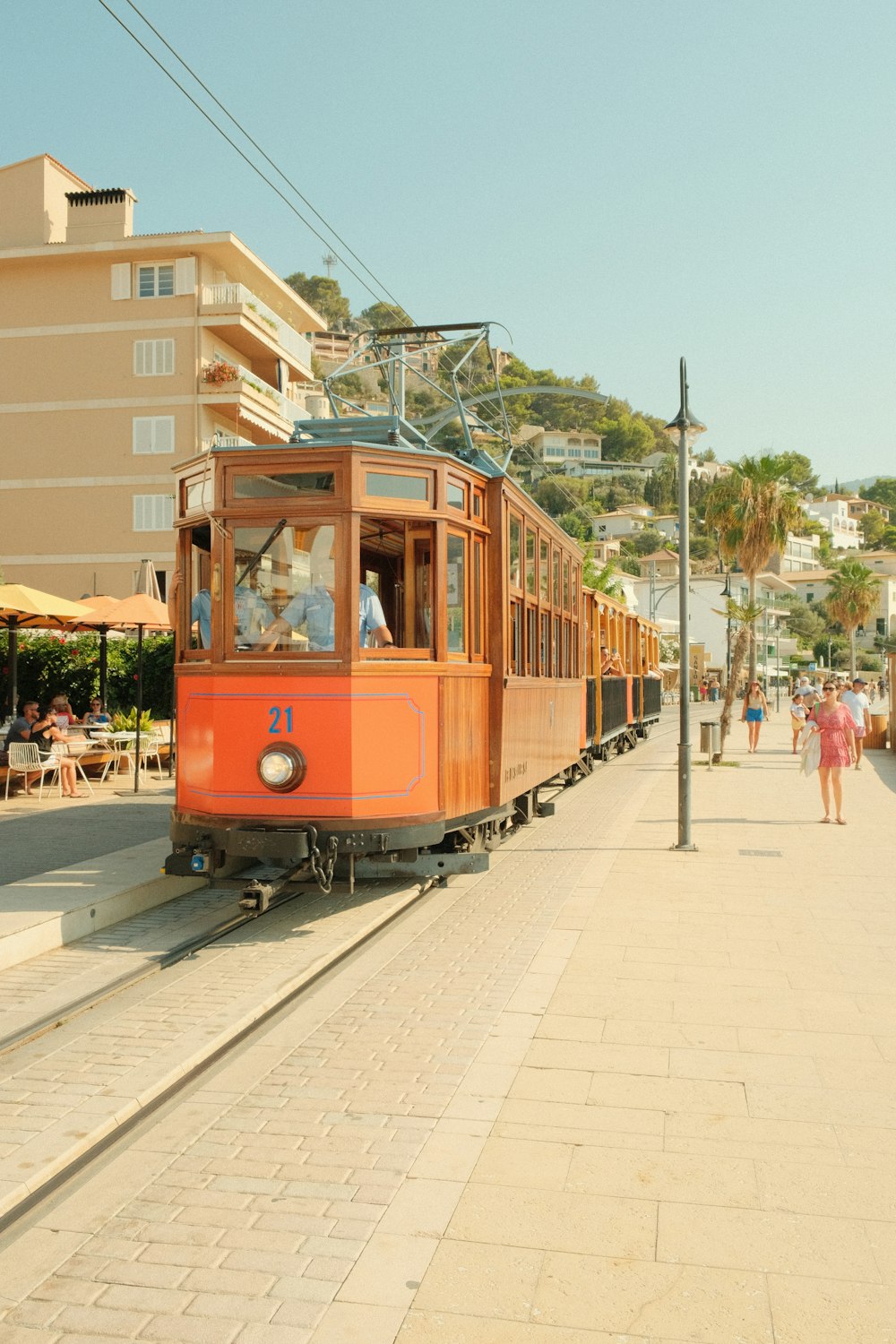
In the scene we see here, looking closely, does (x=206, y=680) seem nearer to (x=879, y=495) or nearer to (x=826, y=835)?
(x=826, y=835)

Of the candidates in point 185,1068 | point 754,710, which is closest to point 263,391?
point 754,710

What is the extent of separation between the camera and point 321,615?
26.7 feet

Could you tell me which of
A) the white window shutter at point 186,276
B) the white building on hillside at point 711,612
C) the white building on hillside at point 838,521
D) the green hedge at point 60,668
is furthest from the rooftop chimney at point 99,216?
the white building on hillside at point 838,521

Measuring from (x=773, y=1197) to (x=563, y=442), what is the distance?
15578cm

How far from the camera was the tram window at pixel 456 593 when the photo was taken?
8.72 m

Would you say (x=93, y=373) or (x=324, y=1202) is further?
(x=93, y=373)

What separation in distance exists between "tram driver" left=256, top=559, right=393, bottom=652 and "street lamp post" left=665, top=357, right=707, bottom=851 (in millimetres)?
4630

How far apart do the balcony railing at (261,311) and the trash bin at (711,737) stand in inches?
877

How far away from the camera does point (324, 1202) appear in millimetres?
4152

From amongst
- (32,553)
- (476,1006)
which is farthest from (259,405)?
(476,1006)

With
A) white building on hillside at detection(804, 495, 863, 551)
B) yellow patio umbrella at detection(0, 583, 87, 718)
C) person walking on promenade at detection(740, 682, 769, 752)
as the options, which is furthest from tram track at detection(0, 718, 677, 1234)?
white building on hillside at detection(804, 495, 863, 551)

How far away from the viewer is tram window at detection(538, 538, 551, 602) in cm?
1134

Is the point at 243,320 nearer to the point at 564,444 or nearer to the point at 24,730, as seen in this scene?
the point at 24,730

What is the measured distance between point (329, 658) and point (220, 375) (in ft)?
103
